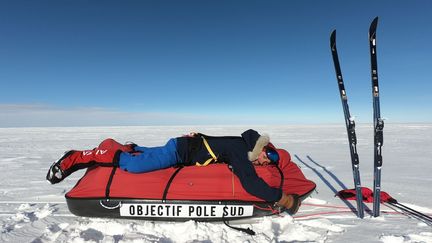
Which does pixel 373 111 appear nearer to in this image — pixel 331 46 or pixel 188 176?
pixel 331 46

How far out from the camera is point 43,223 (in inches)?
131

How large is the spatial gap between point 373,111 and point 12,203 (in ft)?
15.9

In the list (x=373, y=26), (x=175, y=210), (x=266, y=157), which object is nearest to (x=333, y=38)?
(x=373, y=26)

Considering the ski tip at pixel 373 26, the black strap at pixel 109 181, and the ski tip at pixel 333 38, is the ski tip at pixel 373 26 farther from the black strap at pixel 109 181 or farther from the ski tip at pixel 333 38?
the black strap at pixel 109 181

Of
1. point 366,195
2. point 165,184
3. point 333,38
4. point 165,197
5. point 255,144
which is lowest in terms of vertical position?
point 366,195

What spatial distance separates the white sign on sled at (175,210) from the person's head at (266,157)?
28.3 inches

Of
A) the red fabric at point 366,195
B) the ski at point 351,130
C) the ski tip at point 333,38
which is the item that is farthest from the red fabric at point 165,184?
the ski tip at point 333,38

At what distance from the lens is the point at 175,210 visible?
334 cm

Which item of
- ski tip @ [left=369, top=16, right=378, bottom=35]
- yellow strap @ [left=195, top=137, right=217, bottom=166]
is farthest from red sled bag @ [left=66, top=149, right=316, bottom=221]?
ski tip @ [left=369, top=16, right=378, bottom=35]

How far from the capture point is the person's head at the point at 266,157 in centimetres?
374

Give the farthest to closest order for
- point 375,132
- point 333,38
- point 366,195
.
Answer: point 366,195 < point 333,38 < point 375,132

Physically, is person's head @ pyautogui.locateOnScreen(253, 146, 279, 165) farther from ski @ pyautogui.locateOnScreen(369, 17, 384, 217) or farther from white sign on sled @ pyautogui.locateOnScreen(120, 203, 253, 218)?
ski @ pyautogui.locateOnScreen(369, 17, 384, 217)

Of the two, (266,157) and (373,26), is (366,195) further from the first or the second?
(373,26)

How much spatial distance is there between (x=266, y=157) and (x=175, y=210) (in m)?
1.28
